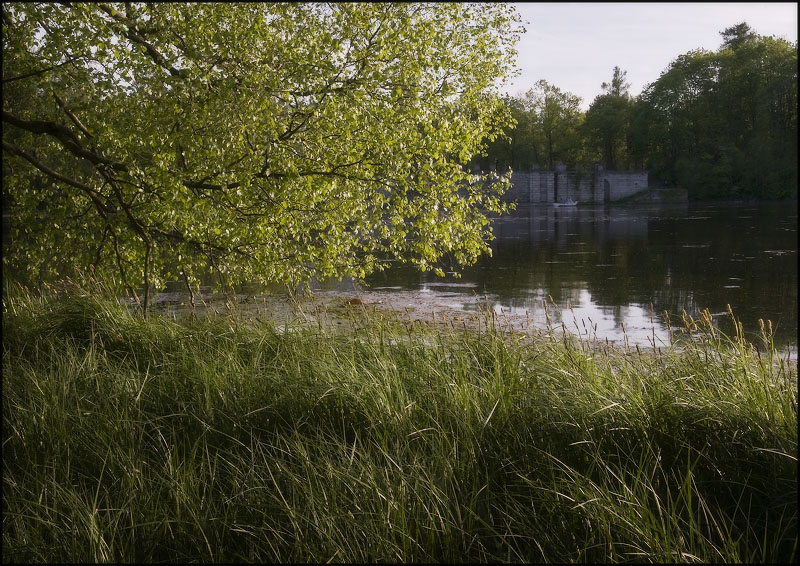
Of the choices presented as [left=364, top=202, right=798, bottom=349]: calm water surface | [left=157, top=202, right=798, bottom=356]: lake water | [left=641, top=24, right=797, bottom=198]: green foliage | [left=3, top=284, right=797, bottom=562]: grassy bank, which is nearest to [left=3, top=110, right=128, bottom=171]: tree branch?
[left=157, top=202, right=798, bottom=356]: lake water

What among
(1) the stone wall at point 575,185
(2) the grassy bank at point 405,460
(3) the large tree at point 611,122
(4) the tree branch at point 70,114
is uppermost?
(3) the large tree at point 611,122

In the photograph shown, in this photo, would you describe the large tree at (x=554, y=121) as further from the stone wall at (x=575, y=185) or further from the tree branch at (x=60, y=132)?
the tree branch at (x=60, y=132)

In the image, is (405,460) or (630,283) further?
(630,283)

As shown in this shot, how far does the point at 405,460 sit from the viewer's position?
4711 mm

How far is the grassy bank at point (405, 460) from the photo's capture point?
4.02m

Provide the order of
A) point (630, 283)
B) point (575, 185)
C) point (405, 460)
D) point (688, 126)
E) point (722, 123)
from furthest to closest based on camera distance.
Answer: point (575, 185), point (688, 126), point (722, 123), point (630, 283), point (405, 460)

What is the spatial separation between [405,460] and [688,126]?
9701 centimetres

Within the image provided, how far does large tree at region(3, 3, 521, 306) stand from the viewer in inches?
339

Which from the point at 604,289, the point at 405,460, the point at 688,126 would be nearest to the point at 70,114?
the point at 405,460

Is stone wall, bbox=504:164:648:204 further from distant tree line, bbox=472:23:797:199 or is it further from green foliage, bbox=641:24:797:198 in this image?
green foliage, bbox=641:24:797:198

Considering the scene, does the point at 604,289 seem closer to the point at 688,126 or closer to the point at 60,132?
the point at 60,132

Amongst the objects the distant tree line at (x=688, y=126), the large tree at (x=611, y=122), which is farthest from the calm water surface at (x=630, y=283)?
the large tree at (x=611, y=122)

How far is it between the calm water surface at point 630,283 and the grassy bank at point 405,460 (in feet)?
10.5

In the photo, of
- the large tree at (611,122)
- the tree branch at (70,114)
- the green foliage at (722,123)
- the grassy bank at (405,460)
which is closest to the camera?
the grassy bank at (405,460)
